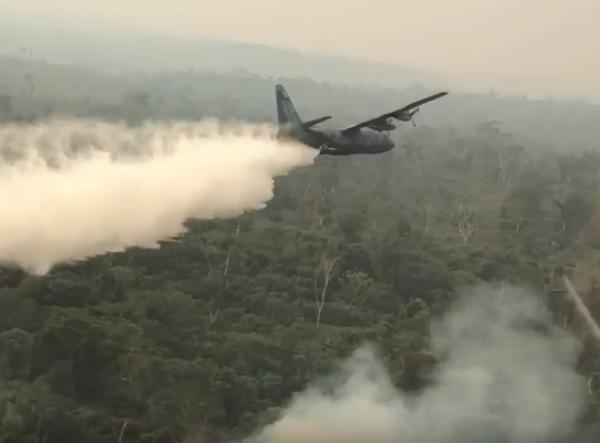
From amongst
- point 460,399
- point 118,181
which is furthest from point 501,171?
point 118,181

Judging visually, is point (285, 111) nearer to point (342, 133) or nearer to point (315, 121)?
point (342, 133)

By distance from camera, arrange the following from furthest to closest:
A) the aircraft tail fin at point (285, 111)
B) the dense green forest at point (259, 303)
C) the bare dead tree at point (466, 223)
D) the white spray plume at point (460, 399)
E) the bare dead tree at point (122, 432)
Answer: the bare dead tree at point (466, 223)
the dense green forest at point (259, 303)
the white spray plume at point (460, 399)
the aircraft tail fin at point (285, 111)
the bare dead tree at point (122, 432)

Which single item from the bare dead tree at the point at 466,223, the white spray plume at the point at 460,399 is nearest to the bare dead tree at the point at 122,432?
the white spray plume at the point at 460,399

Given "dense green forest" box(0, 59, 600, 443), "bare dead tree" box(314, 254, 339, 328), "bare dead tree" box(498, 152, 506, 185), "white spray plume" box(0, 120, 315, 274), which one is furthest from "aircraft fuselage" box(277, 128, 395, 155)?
"bare dead tree" box(498, 152, 506, 185)

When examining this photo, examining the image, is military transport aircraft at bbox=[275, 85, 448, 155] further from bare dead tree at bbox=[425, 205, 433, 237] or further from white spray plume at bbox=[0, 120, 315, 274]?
bare dead tree at bbox=[425, 205, 433, 237]

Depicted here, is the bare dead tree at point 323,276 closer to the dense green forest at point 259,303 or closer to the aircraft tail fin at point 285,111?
the dense green forest at point 259,303
